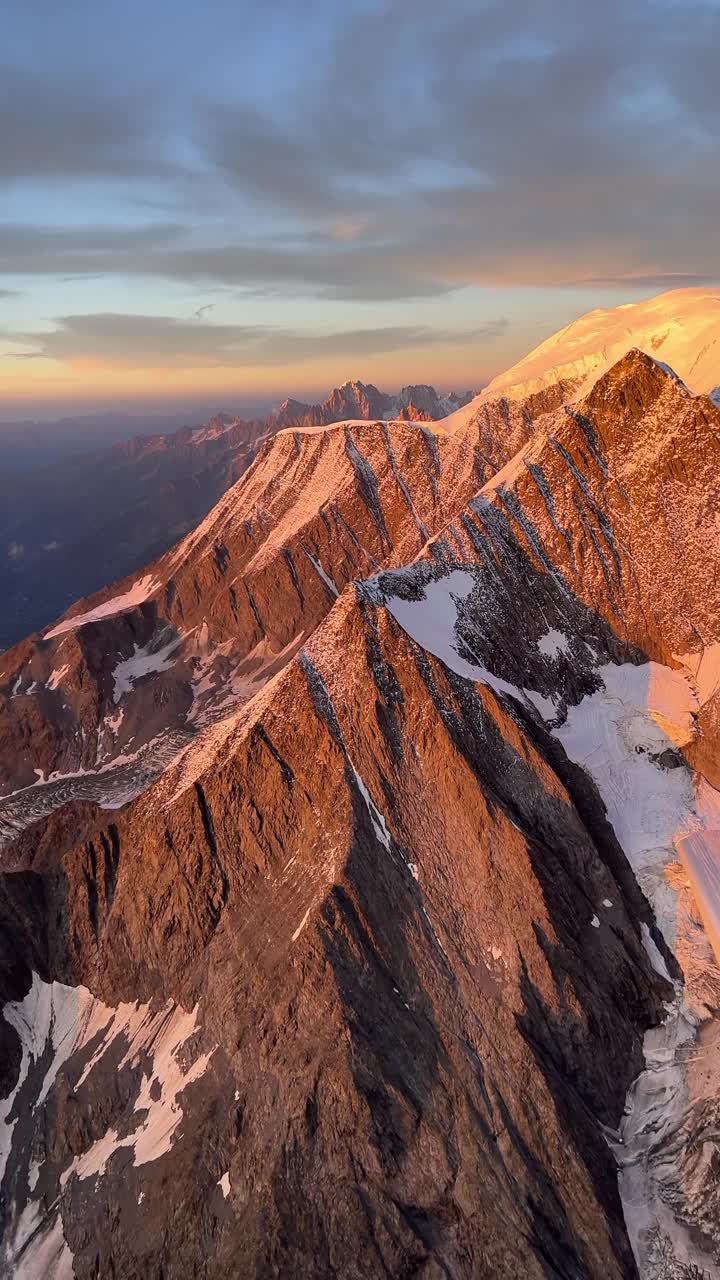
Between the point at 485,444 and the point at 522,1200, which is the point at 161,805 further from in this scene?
the point at 485,444

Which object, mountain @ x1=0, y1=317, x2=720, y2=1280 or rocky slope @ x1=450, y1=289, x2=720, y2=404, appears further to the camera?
rocky slope @ x1=450, y1=289, x2=720, y2=404

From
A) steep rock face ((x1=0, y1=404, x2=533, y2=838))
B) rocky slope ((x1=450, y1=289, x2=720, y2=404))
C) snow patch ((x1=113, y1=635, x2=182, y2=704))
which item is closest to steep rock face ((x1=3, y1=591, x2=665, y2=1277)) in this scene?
steep rock face ((x1=0, y1=404, x2=533, y2=838))

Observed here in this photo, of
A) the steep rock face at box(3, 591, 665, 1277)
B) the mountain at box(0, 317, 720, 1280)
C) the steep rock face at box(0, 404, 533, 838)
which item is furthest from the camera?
the steep rock face at box(0, 404, 533, 838)

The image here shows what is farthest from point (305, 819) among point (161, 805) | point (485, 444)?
point (485, 444)

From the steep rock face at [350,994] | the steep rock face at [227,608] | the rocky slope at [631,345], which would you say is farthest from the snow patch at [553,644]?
the steep rock face at [227,608]

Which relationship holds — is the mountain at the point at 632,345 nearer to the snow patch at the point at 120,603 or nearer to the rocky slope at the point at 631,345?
the rocky slope at the point at 631,345

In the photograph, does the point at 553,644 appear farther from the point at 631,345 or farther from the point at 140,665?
the point at 631,345

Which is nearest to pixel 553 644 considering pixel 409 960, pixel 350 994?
pixel 409 960

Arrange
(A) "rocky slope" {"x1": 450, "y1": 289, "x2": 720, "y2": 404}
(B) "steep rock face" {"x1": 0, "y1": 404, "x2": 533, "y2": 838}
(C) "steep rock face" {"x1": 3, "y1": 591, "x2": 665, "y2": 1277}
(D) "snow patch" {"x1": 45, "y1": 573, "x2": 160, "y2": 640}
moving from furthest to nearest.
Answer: (D) "snow patch" {"x1": 45, "y1": 573, "x2": 160, "y2": 640} < (A) "rocky slope" {"x1": 450, "y1": 289, "x2": 720, "y2": 404} < (B) "steep rock face" {"x1": 0, "y1": 404, "x2": 533, "y2": 838} < (C) "steep rock face" {"x1": 3, "y1": 591, "x2": 665, "y2": 1277}

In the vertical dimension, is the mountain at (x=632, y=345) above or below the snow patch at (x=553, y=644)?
above

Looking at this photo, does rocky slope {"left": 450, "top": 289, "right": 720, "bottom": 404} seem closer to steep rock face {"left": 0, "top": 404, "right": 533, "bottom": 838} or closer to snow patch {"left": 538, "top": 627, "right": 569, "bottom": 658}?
steep rock face {"left": 0, "top": 404, "right": 533, "bottom": 838}
